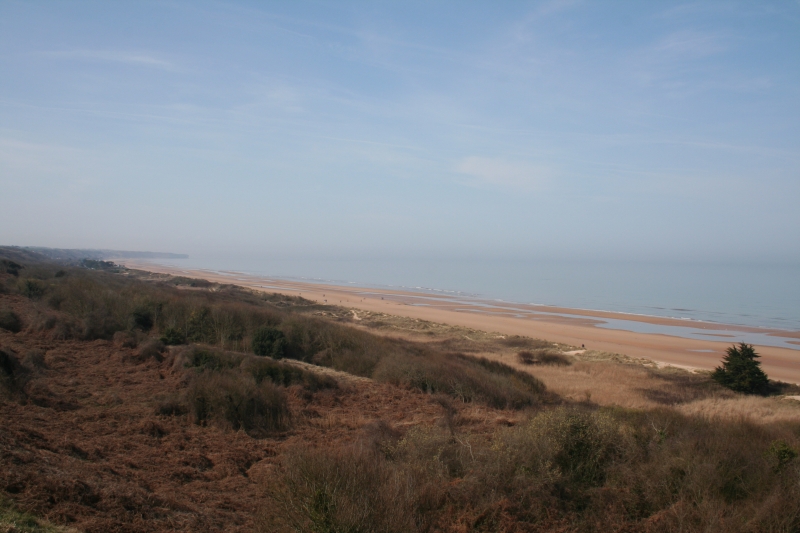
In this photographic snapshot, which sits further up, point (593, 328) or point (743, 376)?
point (593, 328)

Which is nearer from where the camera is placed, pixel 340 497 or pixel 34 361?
pixel 340 497

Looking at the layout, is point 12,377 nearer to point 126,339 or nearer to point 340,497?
point 126,339

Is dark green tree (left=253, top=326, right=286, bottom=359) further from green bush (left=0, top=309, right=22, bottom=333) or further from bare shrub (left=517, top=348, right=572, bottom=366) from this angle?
bare shrub (left=517, top=348, right=572, bottom=366)

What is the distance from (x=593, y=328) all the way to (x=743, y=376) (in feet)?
73.8

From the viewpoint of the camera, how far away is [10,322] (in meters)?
17.1

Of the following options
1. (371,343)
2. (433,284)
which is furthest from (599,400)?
(433,284)

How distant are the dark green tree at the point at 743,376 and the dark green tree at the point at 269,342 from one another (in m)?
18.4

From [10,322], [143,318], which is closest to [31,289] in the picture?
[143,318]

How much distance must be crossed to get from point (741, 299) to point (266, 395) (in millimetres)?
71498

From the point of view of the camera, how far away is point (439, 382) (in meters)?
15.2

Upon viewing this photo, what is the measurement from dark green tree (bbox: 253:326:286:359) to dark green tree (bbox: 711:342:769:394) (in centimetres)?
1843

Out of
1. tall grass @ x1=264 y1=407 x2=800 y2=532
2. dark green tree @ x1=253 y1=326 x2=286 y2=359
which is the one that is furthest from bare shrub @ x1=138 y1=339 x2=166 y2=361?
tall grass @ x1=264 y1=407 x2=800 y2=532

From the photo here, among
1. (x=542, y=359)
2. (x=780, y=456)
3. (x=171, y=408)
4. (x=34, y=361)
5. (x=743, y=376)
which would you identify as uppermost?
(x=780, y=456)

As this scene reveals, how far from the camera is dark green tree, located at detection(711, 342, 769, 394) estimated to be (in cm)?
2134
